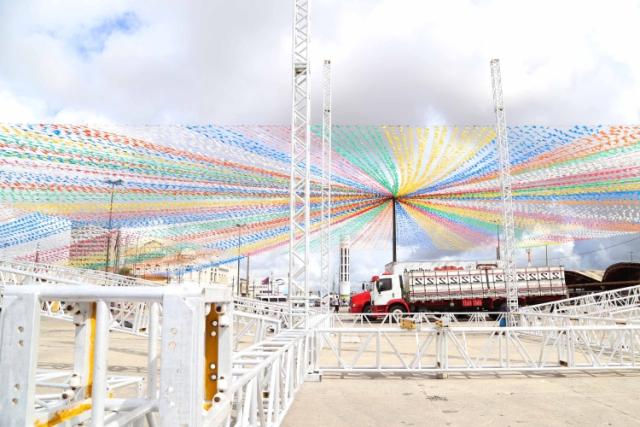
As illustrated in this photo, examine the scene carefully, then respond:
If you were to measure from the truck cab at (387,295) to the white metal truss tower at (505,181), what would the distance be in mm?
9830

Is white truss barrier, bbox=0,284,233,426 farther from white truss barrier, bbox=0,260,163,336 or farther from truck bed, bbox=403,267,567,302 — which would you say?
truck bed, bbox=403,267,567,302

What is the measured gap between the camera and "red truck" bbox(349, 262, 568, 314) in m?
30.4

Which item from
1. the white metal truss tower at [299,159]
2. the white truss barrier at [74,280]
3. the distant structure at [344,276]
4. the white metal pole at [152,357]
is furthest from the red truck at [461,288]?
the white metal pole at [152,357]

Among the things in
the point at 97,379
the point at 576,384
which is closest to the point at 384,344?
the point at 576,384

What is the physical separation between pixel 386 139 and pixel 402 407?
501 inches

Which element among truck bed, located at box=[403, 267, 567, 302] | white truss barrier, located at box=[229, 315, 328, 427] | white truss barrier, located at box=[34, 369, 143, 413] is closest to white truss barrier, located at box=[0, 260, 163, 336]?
white truss barrier, located at box=[229, 315, 328, 427]

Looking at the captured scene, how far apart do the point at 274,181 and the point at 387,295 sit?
12512 millimetres

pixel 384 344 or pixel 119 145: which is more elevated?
pixel 119 145

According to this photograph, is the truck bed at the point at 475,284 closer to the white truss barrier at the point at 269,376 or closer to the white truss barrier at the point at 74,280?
the white truss barrier at the point at 74,280

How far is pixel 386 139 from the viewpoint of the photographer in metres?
19.1

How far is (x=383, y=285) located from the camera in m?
30.3

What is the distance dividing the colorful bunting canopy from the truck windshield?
404 centimetres

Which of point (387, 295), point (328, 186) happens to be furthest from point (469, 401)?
point (387, 295)

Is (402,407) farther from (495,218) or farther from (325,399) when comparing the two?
(495,218)
